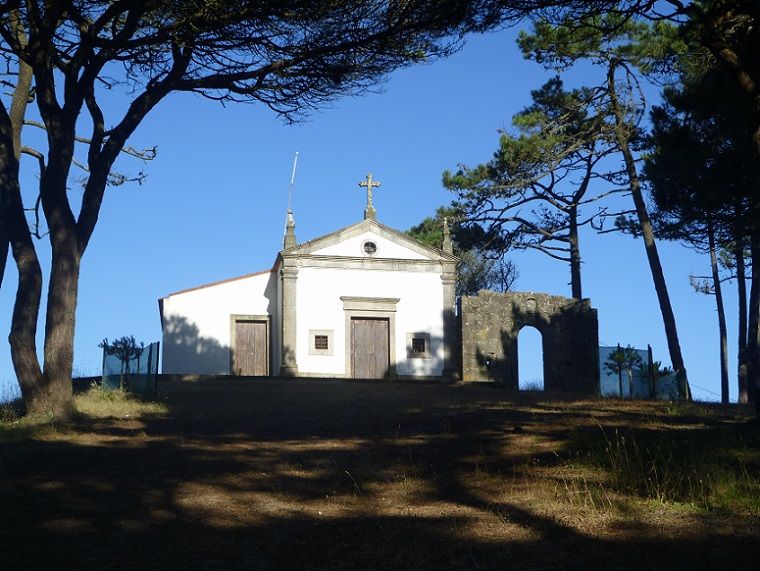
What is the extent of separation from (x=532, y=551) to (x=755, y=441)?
341 cm

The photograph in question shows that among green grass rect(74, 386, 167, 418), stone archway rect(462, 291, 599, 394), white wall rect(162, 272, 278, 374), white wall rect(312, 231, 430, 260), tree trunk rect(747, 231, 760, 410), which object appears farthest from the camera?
white wall rect(162, 272, 278, 374)

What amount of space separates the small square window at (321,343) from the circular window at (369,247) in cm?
284

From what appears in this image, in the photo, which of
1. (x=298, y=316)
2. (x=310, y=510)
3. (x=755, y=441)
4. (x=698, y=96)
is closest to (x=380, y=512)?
(x=310, y=510)

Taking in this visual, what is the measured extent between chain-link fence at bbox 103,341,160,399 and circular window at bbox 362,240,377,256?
41.8 feet

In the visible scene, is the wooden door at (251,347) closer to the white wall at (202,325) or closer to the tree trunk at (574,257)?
the white wall at (202,325)

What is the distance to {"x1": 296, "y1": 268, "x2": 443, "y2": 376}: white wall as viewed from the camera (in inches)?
1118

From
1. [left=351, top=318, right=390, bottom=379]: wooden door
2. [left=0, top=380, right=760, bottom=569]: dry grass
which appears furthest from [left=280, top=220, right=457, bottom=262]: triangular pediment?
[left=0, top=380, right=760, bottom=569]: dry grass

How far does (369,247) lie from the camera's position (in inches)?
1156

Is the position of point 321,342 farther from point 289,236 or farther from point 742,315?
point 742,315

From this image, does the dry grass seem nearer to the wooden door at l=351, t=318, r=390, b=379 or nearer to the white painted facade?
the white painted facade

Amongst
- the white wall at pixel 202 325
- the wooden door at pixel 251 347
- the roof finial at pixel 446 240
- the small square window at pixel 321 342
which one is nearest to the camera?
the small square window at pixel 321 342

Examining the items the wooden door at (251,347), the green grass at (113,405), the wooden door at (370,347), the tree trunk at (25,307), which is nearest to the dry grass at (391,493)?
the tree trunk at (25,307)

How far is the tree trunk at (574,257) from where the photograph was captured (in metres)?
30.5

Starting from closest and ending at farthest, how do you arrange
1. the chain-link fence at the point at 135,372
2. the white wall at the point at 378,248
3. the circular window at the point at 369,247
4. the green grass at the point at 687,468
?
the green grass at the point at 687,468
the chain-link fence at the point at 135,372
the white wall at the point at 378,248
the circular window at the point at 369,247
